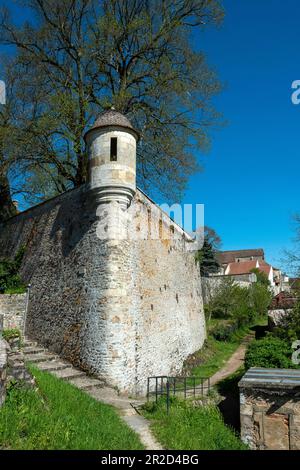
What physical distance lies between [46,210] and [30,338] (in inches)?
202

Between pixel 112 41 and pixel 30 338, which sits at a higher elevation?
pixel 112 41

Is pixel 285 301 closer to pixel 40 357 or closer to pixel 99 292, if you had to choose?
pixel 99 292

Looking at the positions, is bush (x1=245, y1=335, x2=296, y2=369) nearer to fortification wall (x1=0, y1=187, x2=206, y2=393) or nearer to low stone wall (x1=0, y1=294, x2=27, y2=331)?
fortification wall (x1=0, y1=187, x2=206, y2=393)

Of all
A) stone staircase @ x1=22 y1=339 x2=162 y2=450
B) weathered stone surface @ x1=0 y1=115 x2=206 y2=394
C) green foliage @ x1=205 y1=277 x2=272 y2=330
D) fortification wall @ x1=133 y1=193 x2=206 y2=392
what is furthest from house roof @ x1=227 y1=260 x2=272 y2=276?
stone staircase @ x1=22 y1=339 x2=162 y2=450

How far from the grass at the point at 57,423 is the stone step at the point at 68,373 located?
2286mm

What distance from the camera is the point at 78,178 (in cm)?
1900

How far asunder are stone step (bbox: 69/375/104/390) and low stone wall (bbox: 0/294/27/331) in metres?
4.88

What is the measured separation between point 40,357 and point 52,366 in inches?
40.3

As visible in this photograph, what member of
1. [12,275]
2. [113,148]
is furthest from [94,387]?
[12,275]

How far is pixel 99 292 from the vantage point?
40.3 ft

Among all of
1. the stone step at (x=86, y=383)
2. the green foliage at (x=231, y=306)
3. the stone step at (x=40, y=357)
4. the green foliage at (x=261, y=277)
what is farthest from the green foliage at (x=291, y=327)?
the green foliage at (x=261, y=277)

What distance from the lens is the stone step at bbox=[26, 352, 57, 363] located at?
1262 centimetres

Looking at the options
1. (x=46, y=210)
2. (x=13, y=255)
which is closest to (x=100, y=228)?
(x=46, y=210)
